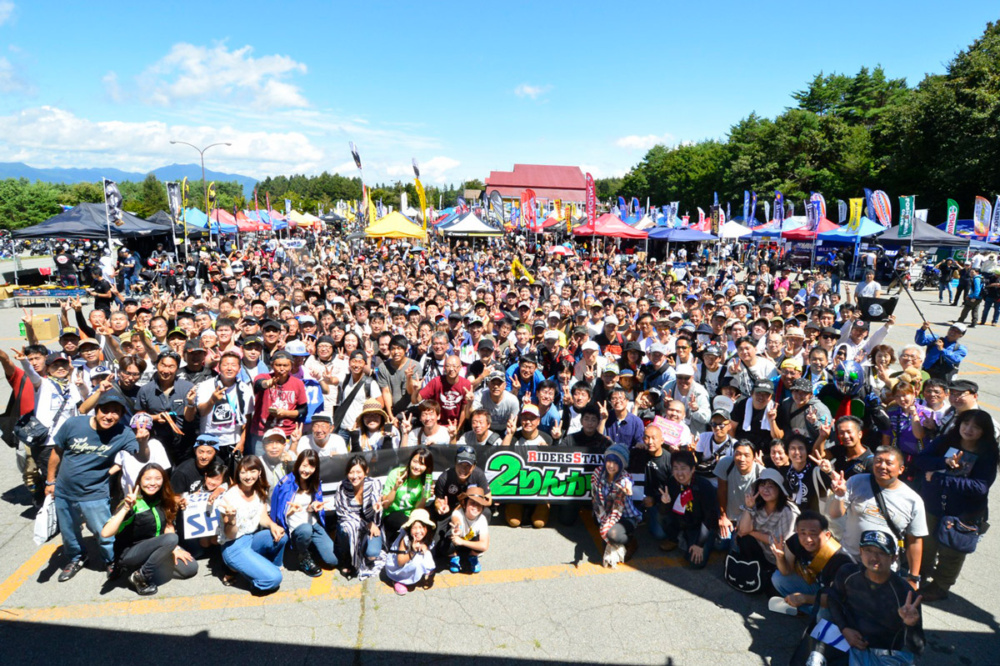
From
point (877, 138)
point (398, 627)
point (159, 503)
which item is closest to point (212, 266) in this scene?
point (159, 503)

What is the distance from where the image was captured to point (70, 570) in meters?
4.75

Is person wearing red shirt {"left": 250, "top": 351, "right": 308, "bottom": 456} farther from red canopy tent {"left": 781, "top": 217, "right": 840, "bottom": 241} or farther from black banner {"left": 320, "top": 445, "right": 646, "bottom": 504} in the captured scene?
red canopy tent {"left": 781, "top": 217, "right": 840, "bottom": 241}

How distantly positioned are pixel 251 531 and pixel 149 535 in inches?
Result: 34.9

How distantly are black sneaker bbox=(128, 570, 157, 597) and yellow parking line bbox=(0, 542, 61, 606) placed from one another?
3.43ft

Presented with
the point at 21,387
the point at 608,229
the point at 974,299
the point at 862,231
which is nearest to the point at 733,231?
the point at 862,231

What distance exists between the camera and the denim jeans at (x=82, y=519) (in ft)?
15.3

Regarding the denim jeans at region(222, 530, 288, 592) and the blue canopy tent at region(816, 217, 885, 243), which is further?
the blue canopy tent at region(816, 217, 885, 243)

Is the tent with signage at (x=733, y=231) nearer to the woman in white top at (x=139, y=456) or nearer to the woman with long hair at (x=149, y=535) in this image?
the woman in white top at (x=139, y=456)

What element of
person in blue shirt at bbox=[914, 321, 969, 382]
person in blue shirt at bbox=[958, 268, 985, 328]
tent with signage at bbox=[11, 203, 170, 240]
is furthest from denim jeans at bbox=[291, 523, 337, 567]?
person in blue shirt at bbox=[958, 268, 985, 328]

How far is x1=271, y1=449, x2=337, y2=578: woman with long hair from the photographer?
486 cm

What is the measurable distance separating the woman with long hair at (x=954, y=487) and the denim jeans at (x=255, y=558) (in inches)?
219

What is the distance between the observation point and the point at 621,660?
393 cm

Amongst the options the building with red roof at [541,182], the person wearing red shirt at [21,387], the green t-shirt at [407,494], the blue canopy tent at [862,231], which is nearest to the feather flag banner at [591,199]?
the blue canopy tent at [862,231]

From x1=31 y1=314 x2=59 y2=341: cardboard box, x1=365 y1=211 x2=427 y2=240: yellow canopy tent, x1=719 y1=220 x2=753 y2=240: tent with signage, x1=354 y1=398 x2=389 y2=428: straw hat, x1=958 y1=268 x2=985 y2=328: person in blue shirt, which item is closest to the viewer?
x1=354 y1=398 x2=389 y2=428: straw hat
